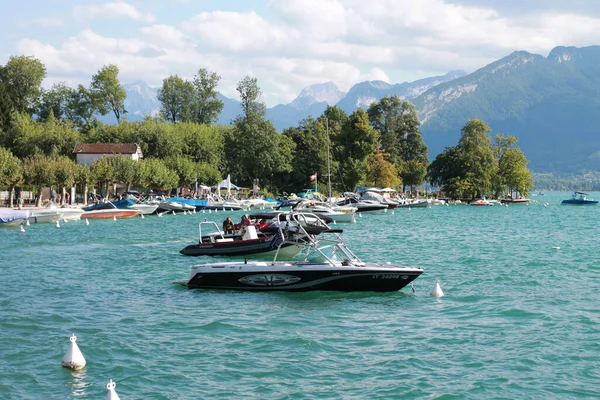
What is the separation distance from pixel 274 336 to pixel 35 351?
596 centimetres

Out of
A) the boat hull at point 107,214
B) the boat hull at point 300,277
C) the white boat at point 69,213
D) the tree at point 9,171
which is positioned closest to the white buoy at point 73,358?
the boat hull at point 300,277

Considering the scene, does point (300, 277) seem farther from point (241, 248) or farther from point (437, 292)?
point (241, 248)

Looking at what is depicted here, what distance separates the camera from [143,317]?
21.2 m

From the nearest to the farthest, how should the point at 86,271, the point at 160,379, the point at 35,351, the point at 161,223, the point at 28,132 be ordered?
the point at 160,379 < the point at 35,351 < the point at 86,271 < the point at 161,223 < the point at 28,132

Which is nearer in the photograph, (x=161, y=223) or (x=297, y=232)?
(x=297, y=232)

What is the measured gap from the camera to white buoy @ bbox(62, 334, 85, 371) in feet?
52.2

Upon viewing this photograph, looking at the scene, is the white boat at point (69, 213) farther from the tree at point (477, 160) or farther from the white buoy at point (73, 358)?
the tree at point (477, 160)

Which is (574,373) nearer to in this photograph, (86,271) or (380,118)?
(86,271)

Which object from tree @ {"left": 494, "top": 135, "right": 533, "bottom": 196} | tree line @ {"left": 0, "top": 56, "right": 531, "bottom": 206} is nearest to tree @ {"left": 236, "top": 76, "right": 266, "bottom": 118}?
tree line @ {"left": 0, "top": 56, "right": 531, "bottom": 206}

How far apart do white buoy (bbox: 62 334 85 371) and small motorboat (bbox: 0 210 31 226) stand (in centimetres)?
4858

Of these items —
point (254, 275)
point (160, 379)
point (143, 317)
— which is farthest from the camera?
point (254, 275)

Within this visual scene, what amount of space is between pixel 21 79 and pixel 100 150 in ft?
72.5

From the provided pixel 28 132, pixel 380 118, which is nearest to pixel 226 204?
pixel 28 132

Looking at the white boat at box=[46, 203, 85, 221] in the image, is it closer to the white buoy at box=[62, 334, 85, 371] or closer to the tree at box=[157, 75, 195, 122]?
the white buoy at box=[62, 334, 85, 371]
